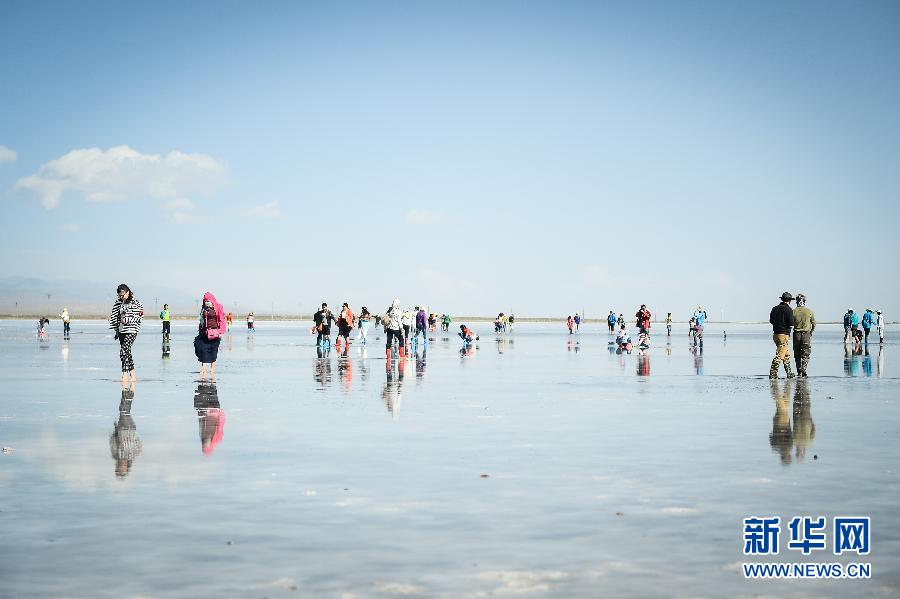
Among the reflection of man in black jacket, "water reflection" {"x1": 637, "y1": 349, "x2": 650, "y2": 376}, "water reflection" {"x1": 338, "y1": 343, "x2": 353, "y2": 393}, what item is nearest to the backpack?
"water reflection" {"x1": 338, "y1": 343, "x2": 353, "y2": 393}

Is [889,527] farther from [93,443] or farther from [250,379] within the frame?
[250,379]

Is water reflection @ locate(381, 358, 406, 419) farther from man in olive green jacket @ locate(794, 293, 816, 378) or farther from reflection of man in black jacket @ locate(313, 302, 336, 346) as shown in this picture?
man in olive green jacket @ locate(794, 293, 816, 378)

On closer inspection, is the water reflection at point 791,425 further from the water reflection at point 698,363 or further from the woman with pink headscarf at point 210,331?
the woman with pink headscarf at point 210,331

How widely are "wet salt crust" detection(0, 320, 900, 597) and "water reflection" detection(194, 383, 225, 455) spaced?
116 mm

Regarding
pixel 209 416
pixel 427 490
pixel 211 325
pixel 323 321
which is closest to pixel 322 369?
pixel 211 325

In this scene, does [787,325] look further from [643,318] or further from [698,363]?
[643,318]

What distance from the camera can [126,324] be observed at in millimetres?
23250

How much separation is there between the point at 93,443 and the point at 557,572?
8.13 metres

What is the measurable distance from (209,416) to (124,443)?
3.39 m

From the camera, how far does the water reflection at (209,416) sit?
13.6m

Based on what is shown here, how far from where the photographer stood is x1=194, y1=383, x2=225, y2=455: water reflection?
44.7 ft

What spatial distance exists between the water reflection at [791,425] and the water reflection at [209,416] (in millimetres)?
6780

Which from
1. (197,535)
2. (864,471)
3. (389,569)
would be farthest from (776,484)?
(197,535)

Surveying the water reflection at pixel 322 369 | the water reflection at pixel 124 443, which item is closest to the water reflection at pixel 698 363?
the water reflection at pixel 322 369
